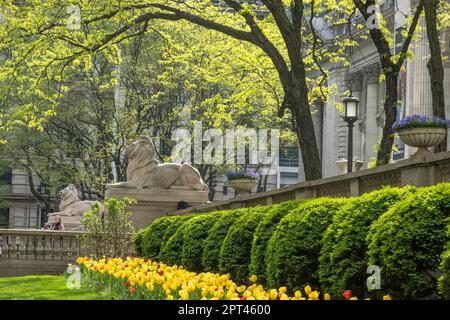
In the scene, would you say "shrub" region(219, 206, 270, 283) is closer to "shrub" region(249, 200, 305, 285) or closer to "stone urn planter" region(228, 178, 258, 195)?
"shrub" region(249, 200, 305, 285)

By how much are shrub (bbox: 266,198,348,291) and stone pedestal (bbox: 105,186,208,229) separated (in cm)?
1978

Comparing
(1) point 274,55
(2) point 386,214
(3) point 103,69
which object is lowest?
(2) point 386,214

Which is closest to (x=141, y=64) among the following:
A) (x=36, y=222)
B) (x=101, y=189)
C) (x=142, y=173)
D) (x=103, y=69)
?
(x=103, y=69)

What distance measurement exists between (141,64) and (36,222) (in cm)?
3690

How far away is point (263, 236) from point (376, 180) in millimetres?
2383

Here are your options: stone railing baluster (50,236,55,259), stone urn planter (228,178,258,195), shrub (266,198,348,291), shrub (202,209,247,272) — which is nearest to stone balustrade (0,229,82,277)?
stone railing baluster (50,236,55,259)

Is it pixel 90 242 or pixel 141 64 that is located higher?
pixel 141 64

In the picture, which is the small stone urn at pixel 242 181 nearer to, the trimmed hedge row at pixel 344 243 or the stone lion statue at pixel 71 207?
the stone lion statue at pixel 71 207

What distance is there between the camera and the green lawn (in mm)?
17266

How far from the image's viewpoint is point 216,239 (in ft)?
65.3

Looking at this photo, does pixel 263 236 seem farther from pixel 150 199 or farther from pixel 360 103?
pixel 360 103

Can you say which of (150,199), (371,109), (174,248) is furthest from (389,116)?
(371,109)

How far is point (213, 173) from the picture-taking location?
56844 millimetres
